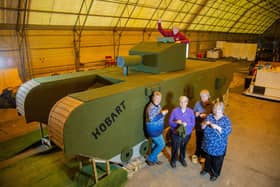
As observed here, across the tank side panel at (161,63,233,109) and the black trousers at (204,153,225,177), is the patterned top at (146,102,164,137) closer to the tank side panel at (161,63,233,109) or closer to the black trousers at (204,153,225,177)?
the tank side panel at (161,63,233,109)

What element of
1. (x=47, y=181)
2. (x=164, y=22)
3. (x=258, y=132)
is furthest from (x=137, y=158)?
(x=164, y=22)

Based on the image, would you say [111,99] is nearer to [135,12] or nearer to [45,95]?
[45,95]

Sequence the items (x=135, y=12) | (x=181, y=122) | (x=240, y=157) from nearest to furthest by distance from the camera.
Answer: (x=181, y=122), (x=240, y=157), (x=135, y=12)

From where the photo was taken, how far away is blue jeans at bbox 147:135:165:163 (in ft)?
10.1

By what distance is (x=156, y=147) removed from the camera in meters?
3.14

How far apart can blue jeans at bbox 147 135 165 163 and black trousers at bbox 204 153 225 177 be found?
674 mm

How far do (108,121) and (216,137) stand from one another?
1.43 m

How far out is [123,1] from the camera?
30.3 feet

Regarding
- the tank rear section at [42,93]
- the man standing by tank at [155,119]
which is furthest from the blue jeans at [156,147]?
the tank rear section at [42,93]

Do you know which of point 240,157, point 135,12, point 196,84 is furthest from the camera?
point 135,12

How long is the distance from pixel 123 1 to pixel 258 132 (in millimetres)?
7805

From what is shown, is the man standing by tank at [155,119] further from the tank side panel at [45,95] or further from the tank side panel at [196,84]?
the tank side panel at [45,95]

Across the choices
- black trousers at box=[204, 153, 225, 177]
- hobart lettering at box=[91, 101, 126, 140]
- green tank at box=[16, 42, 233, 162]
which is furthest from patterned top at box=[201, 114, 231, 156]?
hobart lettering at box=[91, 101, 126, 140]

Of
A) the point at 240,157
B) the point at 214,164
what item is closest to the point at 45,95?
the point at 214,164
